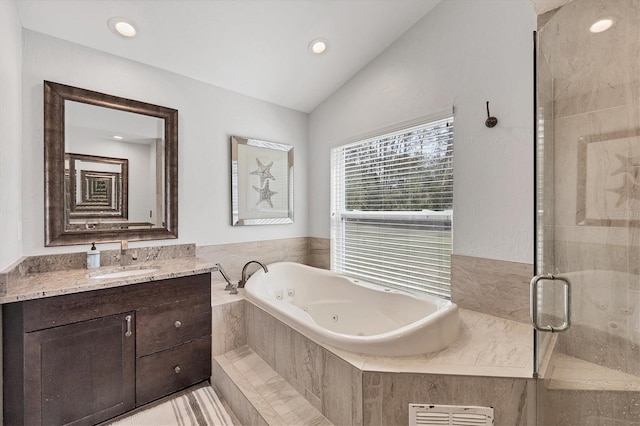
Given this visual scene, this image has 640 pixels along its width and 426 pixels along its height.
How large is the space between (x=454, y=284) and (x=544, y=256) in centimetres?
94

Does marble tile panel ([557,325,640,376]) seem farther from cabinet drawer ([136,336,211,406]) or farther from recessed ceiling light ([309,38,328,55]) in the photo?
recessed ceiling light ([309,38,328,55])

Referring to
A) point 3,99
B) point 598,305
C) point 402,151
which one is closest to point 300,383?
point 598,305

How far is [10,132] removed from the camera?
155cm

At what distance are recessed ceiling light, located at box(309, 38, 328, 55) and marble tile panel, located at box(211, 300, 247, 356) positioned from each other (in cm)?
215

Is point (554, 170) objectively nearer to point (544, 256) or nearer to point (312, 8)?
point (544, 256)

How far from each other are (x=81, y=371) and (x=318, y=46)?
273cm

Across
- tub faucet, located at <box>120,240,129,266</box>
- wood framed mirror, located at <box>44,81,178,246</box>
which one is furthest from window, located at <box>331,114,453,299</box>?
tub faucet, located at <box>120,240,129,266</box>

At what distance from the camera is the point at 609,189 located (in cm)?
110

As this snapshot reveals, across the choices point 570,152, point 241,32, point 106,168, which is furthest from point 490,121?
point 106,168

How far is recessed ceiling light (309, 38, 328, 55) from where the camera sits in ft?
7.54

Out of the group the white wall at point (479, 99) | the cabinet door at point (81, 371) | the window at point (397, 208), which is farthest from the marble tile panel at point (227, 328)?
the white wall at point (479, 99)

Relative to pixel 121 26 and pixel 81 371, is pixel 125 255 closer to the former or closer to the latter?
pixel 81 371

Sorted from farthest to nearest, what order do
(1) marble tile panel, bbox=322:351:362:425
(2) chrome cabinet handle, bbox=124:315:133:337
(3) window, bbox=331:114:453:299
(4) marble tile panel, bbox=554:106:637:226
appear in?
1. (3) window, bbox=331:114:453:299
2. (2) chrome cabinet handle, bbox=124:315:133:337
3. (1) marble tile panel, bbox=322:351:362:425
4. (4) marble tile panel, bbox=554:106:637:226

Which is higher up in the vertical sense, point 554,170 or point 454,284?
point 554,170
